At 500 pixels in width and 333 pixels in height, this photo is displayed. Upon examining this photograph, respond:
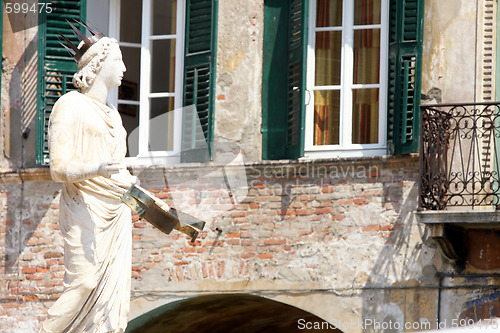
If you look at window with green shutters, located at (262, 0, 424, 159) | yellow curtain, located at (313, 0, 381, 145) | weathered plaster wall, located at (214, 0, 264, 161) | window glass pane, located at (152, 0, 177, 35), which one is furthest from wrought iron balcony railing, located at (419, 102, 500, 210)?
window glass pane, located at (152, 0, 177, 35)

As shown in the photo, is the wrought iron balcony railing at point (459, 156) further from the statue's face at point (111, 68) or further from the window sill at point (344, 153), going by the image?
the statue's face at point (111, 68)

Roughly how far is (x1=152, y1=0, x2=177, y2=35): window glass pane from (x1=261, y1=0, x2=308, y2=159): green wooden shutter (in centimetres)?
98

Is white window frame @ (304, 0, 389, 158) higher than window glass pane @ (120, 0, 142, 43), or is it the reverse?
window glass pane @ (120, 0, 142, 43)

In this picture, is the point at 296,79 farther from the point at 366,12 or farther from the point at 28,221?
the point at 28,221

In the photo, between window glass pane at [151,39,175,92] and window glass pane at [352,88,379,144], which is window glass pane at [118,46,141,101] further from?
window glass pane at [352,88,379,144]

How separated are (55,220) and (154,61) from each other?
1.86 metres

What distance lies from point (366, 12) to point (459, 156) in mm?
1667

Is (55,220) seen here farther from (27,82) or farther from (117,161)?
(117,161)

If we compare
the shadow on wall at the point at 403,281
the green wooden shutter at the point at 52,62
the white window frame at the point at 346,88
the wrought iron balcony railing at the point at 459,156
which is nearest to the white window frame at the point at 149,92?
the green wooden shutter at the point at 52,62

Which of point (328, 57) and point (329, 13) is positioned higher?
point (329, 13)

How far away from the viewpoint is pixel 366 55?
1352 cm

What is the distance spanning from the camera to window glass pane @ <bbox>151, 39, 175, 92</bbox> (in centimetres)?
1414

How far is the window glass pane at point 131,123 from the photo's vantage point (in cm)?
1409

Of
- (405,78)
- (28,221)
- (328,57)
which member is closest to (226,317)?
(28,221)
